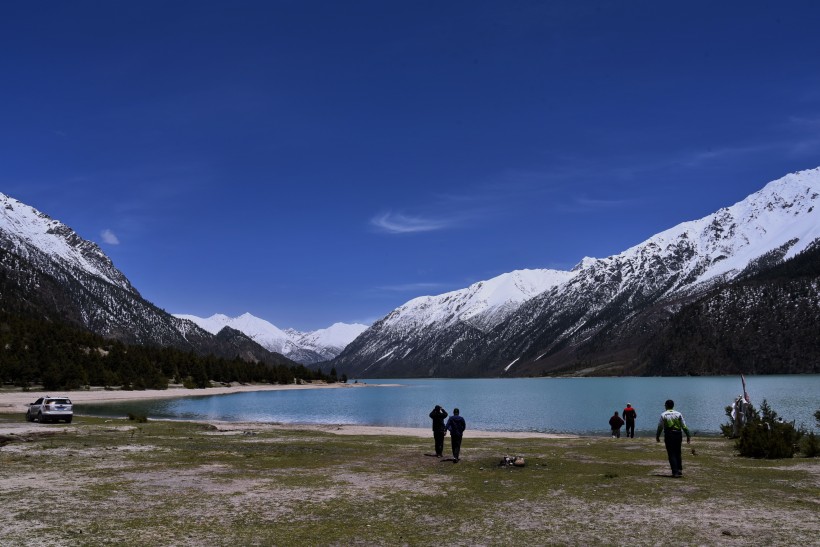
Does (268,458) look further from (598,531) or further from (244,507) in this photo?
(598,531)

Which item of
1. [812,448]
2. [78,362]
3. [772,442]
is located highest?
[78,362]

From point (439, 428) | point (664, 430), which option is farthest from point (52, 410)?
point (664, 430)

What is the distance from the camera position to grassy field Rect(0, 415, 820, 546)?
14.0 m

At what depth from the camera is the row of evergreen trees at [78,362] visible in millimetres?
124500

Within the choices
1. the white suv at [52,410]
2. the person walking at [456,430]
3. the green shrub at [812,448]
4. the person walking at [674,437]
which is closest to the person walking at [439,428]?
the person walking at [456,430]

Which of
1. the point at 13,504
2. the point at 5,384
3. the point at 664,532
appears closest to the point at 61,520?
the point at 13,504

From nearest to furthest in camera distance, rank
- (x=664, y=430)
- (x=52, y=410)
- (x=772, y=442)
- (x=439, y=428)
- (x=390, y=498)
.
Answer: (x=390, y=498), (x=664, y=430), (x=772, y=442), (x=439, y=428), (x=52, y=410)

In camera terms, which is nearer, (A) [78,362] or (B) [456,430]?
(B) [456,430]

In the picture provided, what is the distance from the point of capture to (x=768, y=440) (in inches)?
1201

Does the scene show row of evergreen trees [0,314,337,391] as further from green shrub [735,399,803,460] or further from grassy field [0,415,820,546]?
green shrub [735,399,803,460]

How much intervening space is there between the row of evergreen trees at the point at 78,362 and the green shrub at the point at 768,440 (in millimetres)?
124376

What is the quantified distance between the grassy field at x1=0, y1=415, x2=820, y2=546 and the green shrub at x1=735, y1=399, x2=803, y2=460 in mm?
1318

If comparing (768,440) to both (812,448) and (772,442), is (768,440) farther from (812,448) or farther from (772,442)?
(812,448)

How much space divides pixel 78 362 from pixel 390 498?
146m
